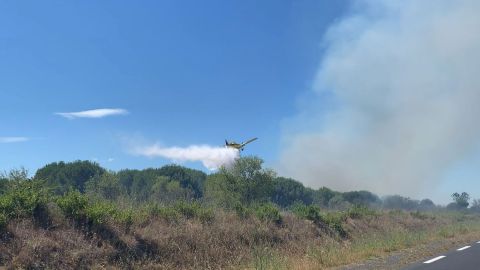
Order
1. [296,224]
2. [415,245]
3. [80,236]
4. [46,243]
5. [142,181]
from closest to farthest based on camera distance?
[46,243], [80,236], [415,245], [296,224], [142,181]

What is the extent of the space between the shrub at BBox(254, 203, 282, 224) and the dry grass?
0.51m

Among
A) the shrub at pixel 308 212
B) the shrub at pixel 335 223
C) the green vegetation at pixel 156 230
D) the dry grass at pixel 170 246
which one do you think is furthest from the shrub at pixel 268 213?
the shrub at pixel 335 223

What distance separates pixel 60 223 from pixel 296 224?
16101 mm

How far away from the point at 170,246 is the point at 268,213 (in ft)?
31.7

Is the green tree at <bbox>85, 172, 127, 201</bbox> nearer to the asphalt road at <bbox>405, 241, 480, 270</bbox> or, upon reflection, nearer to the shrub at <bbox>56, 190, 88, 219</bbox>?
the shrub at <bbox>56, 190, 88, 219</bbox>

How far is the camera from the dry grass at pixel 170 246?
13.7 meters

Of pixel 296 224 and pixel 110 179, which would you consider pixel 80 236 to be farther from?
pixel 110 179

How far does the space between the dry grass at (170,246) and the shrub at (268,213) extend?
1.67 ft

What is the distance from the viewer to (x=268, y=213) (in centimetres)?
2623

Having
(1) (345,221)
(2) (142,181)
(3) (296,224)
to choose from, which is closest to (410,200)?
(2) (142,181)

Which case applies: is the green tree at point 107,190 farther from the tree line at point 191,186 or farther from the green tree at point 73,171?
the green tree at point 73,171

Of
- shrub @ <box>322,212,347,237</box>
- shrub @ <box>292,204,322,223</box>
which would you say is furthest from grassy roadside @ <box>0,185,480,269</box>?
shrub @ <box>322,212,347,237</box>

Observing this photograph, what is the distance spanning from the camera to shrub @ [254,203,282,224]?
2581 cm

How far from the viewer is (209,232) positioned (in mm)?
19922
